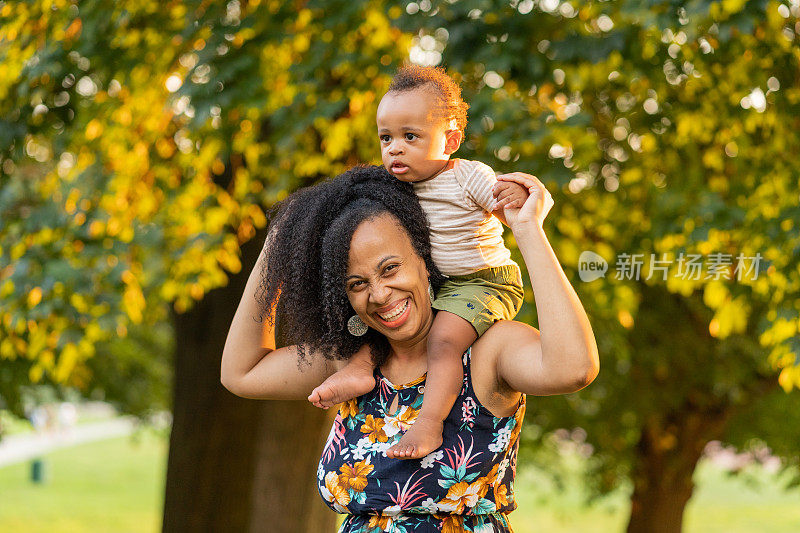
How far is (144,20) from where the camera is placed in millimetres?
5855

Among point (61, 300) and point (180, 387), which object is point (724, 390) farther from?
point (61, 300)

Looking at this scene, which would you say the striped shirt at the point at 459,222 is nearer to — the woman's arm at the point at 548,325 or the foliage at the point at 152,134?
the woman's arm at the point at 548,325

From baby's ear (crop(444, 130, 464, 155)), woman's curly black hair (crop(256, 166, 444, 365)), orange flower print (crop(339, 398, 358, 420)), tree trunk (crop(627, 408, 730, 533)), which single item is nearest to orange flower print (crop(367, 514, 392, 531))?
orange flower print (crop(339, 398, 358, 420))

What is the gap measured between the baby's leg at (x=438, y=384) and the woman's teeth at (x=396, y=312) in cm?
9

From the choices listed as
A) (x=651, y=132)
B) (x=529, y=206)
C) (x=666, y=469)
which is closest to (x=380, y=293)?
(x=529, y=206)

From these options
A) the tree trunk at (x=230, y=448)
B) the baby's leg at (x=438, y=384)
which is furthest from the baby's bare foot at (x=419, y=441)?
the tree trunk at (x=230, y=448)

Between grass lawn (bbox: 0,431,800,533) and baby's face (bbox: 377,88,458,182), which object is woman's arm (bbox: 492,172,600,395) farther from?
grass lawn (bbox: 0,431,800,533)

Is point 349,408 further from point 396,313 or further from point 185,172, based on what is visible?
point 185,172

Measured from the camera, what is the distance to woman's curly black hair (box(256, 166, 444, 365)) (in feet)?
7.25

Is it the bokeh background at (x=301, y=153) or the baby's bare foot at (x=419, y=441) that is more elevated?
the bokeh background at (x=301, y=153)

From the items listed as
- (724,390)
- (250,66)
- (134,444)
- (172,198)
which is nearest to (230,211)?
(172,198)

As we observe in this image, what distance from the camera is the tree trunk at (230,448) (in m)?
6.61

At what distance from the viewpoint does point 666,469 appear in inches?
406
